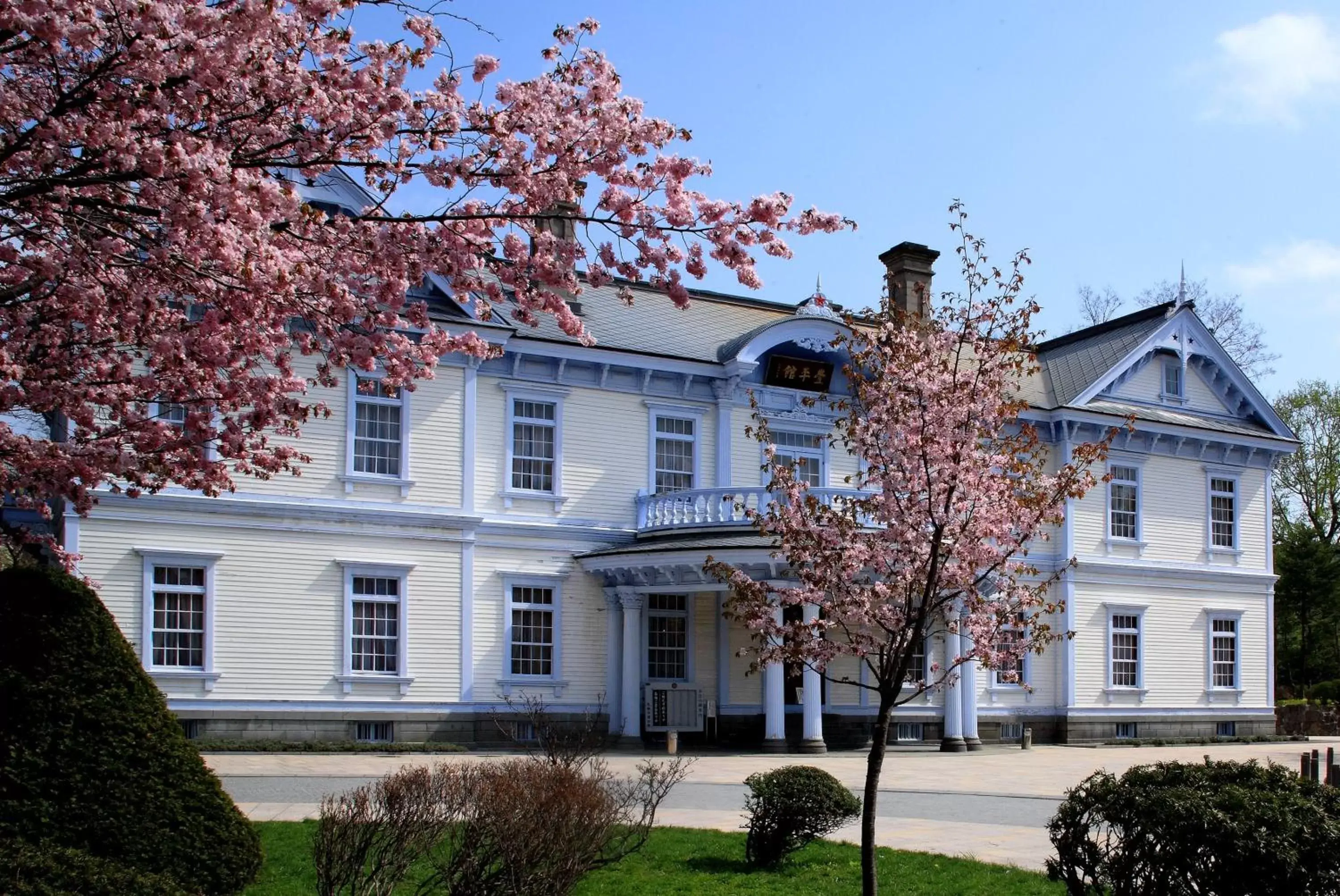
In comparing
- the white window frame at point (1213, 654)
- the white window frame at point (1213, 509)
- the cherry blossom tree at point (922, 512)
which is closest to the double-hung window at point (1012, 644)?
the cherry blossom tree at point (922, 512)

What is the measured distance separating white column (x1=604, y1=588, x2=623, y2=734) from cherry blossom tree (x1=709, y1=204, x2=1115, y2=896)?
1577 centimetres

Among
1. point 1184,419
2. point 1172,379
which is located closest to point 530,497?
point 1184,419

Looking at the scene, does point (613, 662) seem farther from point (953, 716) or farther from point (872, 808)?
point (872, 808)

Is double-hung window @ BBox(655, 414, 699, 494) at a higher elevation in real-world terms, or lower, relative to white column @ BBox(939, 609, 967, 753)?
higher

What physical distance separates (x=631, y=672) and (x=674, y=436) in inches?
191

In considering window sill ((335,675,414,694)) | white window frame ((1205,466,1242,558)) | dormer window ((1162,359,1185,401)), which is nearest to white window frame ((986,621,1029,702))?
white window frame ((1205,466,1242,558))

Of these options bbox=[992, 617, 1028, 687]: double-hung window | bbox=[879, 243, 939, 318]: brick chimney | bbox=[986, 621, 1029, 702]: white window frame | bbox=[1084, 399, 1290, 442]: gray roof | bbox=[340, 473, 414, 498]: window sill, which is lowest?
bbox=[986, 621, 1029, 702]: white window frame

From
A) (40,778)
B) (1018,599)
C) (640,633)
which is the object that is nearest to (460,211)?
(40,778)

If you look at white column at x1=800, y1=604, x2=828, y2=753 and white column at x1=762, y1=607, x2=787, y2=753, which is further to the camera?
white column at x1=800, y1=604, x2=828, y2=753

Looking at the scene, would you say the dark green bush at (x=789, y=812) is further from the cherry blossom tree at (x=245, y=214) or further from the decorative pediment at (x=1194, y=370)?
the decorative pediment at (x=1194, y=370)

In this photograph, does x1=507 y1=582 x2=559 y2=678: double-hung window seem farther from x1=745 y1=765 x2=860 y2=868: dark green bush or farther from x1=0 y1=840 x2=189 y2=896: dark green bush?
x1=0 y1=840 x2=189 y2=896: dark green bush

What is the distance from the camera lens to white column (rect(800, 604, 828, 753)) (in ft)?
88.0

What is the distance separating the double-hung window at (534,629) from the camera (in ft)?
88.7

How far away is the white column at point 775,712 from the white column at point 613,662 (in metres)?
2.83
